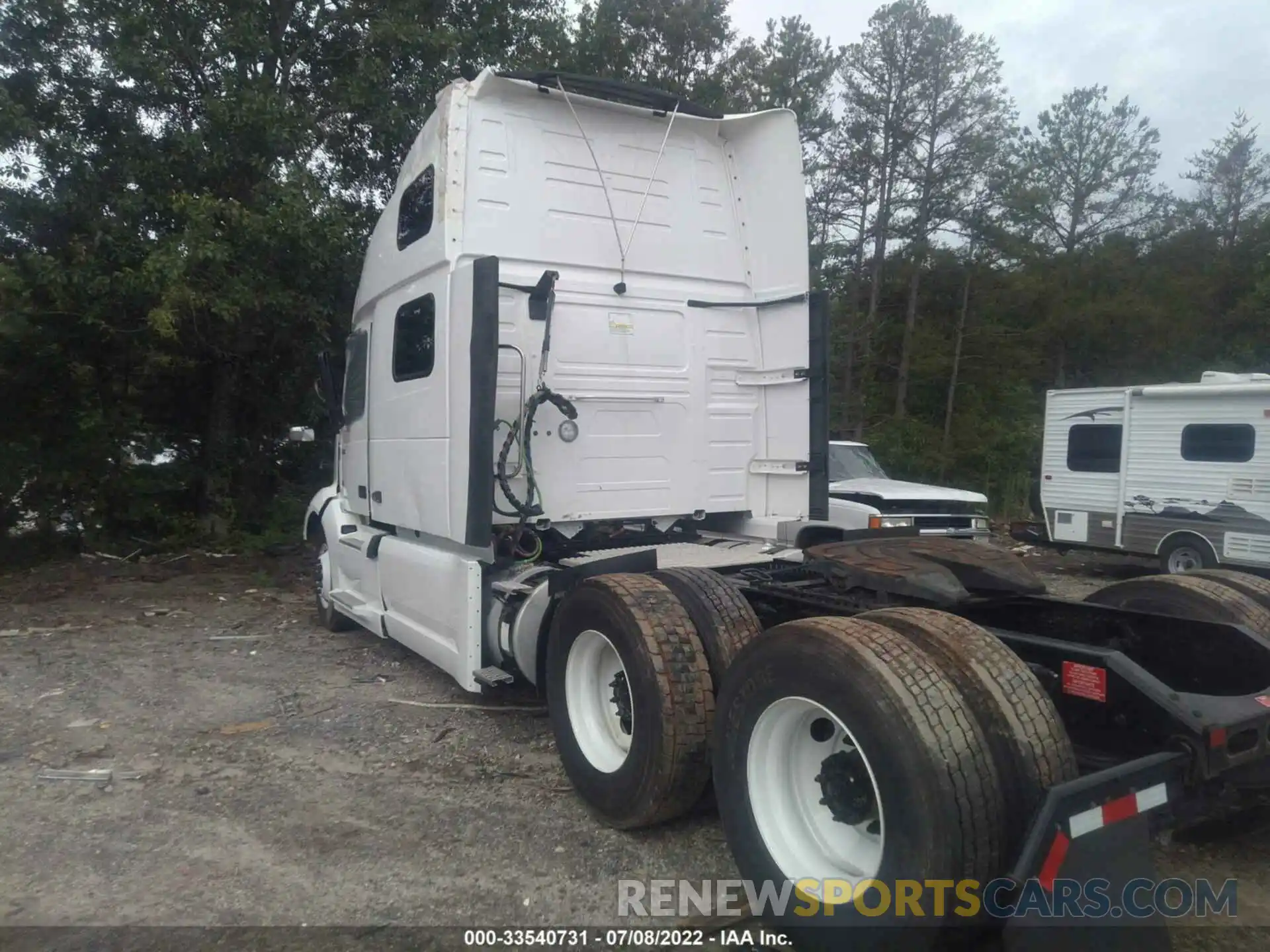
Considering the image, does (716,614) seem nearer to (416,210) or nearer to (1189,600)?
(1189,600)

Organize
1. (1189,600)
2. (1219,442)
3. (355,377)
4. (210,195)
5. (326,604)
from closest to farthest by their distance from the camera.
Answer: (1189,600) → (355,377) → (326,604) → (210,195) → (1219,442)

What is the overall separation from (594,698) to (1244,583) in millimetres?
3188

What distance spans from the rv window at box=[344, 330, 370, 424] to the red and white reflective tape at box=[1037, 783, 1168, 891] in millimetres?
5888

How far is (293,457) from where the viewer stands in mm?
14539

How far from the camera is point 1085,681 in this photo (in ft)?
10.4

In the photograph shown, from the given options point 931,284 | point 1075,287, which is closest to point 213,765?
point 931,284

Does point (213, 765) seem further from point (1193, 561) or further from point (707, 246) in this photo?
point (1193, 561)

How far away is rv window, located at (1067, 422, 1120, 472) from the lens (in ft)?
43.2

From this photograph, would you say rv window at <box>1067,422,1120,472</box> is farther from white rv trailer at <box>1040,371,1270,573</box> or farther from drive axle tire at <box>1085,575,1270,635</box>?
drive axle tire at <box>1085,575,1270,635</box>

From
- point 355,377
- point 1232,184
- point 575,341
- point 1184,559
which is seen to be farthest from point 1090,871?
point 1232,184

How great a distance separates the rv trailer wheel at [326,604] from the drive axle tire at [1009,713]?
6.10m

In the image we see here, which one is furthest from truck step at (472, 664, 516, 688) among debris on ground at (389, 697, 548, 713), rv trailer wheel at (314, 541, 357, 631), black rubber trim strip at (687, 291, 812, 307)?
rv trailer wheel at (314, 541, 357, 631)

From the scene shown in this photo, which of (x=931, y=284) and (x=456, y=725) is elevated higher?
(x=931, y=284)

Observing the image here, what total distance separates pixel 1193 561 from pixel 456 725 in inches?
408
